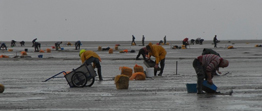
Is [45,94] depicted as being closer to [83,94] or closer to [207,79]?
[83,94]

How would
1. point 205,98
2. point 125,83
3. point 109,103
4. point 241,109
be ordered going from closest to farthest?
point 241,109 < point 109,103 < point 205,98 < point 125,83

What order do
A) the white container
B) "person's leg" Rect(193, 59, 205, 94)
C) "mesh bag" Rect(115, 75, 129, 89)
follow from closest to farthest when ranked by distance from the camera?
1. "person's leg" Rect(193, 59, 205, 94)
2. "mesh bag" Rect(115, 75, 129, 89)
3. the white container

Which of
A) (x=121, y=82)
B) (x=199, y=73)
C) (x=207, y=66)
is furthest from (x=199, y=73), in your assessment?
(x=121, y=82)

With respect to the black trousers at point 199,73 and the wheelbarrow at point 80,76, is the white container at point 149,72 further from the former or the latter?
the black trousers at point 199,73

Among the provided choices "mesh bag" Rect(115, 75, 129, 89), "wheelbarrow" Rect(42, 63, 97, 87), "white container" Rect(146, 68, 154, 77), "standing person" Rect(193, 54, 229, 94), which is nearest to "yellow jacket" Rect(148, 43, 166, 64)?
"white container" Rect(146, 68, 154, 77)

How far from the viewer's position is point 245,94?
47.5 ft

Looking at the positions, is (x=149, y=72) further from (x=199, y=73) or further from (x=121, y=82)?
(x=199, y=73)

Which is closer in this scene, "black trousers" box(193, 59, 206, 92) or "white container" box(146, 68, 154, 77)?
"black trousers" box(193, 59, 206, 92)

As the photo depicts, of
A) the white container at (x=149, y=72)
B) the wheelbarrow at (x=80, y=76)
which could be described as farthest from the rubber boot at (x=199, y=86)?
the white container at (x=149, y=72)

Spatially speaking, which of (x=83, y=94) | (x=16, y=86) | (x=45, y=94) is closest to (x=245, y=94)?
(x=83, y=94)

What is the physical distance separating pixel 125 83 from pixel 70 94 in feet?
6.79

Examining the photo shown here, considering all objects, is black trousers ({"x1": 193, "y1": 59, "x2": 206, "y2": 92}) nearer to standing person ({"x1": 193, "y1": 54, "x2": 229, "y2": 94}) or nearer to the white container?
standing person ({"x1": 193, "y1": 54, "x2": 229, "y2": 94})

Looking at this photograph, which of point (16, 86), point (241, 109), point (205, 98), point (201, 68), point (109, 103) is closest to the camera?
point (241, 109)

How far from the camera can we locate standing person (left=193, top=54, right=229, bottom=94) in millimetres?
14367
